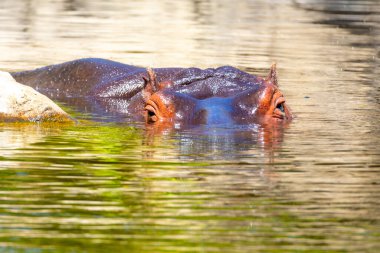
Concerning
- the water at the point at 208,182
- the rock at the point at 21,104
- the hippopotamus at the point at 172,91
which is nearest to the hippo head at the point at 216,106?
the hippopotamus at the point at 172,91

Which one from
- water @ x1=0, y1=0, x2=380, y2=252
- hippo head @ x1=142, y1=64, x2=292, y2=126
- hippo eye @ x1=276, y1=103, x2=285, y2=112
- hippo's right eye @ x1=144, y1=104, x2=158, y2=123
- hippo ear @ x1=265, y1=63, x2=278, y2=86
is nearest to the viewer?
water @ x1=0, y1=0, x2=380, y2=252

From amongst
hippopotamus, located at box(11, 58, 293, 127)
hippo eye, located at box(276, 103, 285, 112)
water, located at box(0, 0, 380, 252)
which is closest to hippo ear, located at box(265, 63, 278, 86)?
hippopotamus, located at box(11, 58, 293, 127)

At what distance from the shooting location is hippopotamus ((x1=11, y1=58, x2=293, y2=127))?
30.5ft

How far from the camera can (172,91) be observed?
964cm

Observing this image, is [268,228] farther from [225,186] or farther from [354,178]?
[354,178]

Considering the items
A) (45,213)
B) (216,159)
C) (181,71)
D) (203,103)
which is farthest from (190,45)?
(45,213)

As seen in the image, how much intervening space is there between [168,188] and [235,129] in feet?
8.44

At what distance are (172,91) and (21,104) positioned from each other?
1334 millimetres

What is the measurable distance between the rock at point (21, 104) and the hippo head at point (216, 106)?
92 cm

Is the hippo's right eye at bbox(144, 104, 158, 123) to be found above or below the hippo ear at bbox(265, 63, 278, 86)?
below

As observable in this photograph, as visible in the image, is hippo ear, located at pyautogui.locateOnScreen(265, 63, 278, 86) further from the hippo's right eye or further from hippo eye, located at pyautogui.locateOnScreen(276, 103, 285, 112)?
the hippo's right eye

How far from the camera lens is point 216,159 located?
7395mm

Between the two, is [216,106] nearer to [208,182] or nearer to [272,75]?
[272,75]

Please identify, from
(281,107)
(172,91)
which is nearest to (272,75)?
(281,107)
